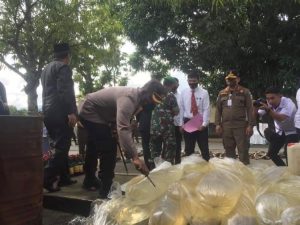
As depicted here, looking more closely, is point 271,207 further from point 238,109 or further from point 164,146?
point 164,146

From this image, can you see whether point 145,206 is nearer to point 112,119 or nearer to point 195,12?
point 112,119

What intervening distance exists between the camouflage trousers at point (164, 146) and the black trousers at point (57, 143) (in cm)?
177

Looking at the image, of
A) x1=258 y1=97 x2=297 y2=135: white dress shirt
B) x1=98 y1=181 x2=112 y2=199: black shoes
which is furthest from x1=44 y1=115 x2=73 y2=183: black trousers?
x1=258 y1=97 x2=297 y2=135: white dress shirt

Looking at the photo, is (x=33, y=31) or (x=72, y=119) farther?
(x=33, y=31)

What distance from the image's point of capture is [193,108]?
651 cm

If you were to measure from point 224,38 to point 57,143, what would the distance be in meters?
8.27

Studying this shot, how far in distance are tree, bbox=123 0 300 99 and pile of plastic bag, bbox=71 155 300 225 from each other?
7337 millimetres

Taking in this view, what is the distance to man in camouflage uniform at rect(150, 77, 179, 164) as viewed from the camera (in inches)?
242

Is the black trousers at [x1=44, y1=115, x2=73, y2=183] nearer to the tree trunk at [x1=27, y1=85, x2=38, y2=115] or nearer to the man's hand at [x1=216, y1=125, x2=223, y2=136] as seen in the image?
the man's hand at [x1=216, y1=125, x2=223, y2=136]

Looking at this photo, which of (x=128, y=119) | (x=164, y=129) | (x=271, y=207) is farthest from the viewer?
(x=164, y=129)

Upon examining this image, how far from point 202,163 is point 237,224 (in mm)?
1194

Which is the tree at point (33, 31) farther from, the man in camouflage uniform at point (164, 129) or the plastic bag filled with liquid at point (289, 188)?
the plastic bag filled with liquid at point (289, 188)

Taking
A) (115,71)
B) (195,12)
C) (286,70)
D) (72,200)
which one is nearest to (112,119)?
(72,200)

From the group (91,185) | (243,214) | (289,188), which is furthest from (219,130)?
(243,214)
